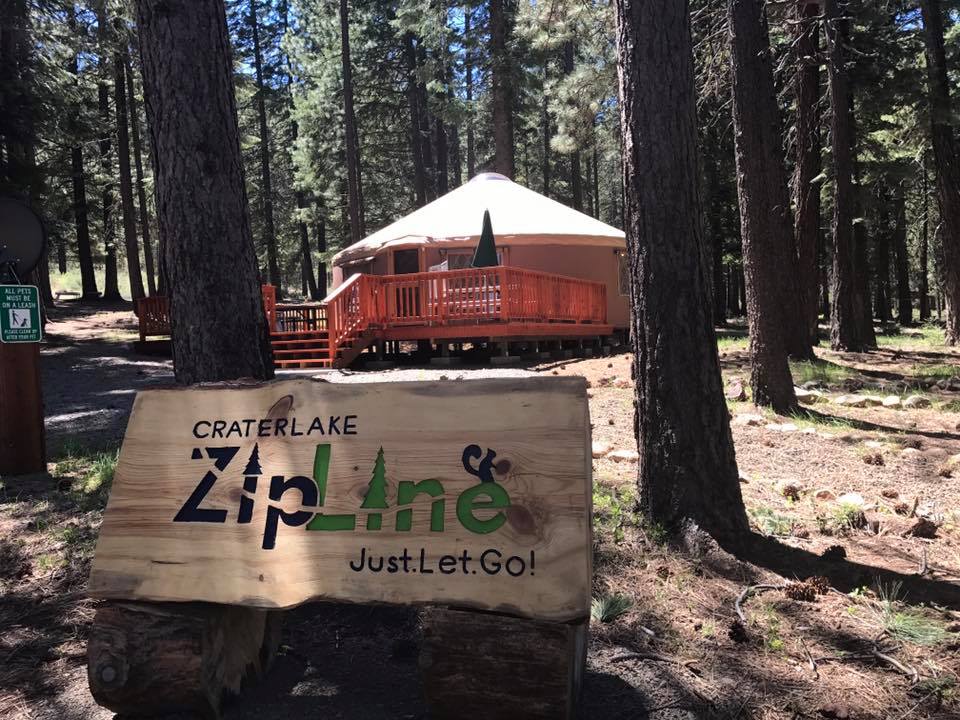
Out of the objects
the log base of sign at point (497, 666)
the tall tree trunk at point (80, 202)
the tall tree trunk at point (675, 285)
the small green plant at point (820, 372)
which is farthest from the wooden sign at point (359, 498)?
the tall tree trunk at point (80, 202)

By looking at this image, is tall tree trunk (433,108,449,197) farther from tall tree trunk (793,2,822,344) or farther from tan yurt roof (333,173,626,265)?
tall tree trunk (793,2,822,344)

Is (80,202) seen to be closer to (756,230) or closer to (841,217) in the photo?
(841,217)

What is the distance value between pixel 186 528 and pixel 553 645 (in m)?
1.36

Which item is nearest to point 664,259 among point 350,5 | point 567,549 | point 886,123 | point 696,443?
point 696,443

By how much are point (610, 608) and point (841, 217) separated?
10.4 meters

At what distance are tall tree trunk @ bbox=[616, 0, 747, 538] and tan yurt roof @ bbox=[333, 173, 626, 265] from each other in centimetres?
1193

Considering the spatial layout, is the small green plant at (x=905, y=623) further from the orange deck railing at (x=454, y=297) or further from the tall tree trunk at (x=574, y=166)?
the tall tree trunk at (x=574, y=166)

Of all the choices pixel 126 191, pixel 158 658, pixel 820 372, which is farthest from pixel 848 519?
pixel 126 191

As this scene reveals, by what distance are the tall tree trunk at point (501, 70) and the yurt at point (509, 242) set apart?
3.81 metres

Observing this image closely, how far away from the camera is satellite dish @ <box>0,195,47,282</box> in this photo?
207 inches

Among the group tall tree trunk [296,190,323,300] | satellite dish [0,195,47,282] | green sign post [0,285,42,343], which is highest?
tall tree trunk [296,190,323,300]

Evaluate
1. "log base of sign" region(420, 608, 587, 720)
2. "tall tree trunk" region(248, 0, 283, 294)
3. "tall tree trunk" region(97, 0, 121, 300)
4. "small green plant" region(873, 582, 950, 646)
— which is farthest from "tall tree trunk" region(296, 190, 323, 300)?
"log base of sign" region(420, 608, 587, 720)

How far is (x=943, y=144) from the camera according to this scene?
487 inches

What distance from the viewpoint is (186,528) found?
2443mm
